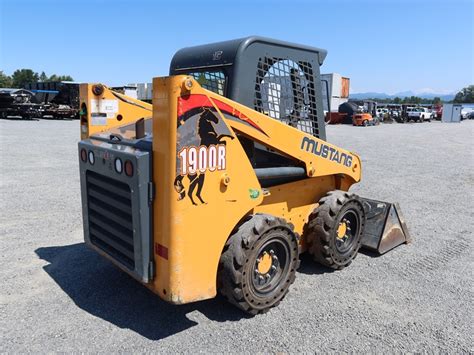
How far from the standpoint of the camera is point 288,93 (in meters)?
4.23

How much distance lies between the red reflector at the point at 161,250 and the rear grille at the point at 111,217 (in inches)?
11.9

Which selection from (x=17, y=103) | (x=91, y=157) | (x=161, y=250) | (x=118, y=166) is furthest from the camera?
(x=17, y=103)

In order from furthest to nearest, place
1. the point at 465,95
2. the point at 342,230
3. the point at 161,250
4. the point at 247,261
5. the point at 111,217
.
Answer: the point at 465,95 < the point at 342,230 < the point at 111,217 < the point at 247,261 < the point at 161,250

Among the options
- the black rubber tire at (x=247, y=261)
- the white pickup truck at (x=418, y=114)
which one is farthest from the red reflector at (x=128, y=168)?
the white pickup truck at (x=418, y=114)

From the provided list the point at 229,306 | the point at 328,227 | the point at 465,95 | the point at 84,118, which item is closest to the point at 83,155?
the point at 84,118

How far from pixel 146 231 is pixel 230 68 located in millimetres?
1662

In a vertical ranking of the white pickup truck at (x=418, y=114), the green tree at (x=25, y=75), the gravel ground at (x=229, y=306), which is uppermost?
the green tree at (x=25, y=75)

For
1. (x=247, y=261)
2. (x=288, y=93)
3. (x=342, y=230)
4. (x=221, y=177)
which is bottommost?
(x=342, y=230)

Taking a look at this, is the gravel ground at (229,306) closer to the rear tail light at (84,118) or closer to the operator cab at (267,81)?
the operator cab at (267,81)

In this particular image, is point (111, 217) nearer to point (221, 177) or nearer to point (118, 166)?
point (118, 166)

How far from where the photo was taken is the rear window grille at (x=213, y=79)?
3924 mm

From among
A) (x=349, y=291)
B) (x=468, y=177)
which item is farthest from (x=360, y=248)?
(x=468, y=177)

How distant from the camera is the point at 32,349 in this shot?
3074 mm

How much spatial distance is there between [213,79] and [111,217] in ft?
5.41
